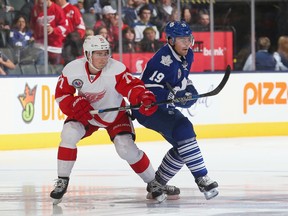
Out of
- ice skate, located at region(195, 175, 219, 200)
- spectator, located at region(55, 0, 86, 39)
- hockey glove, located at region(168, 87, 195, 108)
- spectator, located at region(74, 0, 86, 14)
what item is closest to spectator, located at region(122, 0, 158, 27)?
spectator, located at region(74, 0, 86, 14)

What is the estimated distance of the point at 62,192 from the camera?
7.02 meters

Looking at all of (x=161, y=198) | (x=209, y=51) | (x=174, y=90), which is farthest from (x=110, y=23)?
(x=161, y=198)

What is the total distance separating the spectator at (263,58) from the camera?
1427 cm

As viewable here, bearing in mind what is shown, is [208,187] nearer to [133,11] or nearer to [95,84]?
[95,84]

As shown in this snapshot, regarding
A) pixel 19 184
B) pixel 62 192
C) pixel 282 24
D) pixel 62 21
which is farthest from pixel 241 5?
pixel 62 192

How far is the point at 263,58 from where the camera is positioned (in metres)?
14.4

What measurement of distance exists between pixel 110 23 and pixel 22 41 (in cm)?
133

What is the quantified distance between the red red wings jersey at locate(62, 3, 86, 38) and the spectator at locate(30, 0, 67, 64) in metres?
0.07

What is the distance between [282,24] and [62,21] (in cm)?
343

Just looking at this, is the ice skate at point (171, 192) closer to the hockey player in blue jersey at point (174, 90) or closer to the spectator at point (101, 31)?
the hockey player in blue jersey at point (174, 90)

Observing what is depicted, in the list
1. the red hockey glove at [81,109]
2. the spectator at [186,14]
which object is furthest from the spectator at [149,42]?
the red hockey glove at [81,109]

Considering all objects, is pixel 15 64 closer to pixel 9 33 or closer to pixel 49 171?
pixel 9 33

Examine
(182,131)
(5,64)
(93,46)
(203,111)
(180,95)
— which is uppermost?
(93,46)

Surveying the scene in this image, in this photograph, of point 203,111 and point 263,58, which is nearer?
point 203,111
